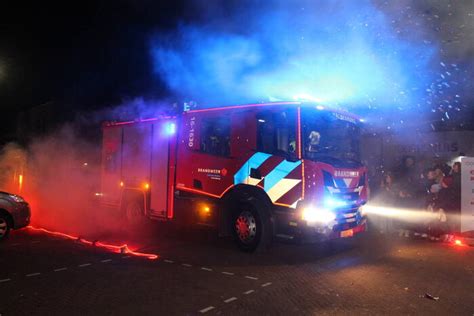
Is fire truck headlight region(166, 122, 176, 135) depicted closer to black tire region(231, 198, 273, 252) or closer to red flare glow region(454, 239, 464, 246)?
black tire region(231, 198, 273, 252)

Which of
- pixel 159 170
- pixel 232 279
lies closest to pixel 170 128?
pixel 159 170

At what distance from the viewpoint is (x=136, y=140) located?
991 cm

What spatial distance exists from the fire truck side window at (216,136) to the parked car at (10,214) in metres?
4.22

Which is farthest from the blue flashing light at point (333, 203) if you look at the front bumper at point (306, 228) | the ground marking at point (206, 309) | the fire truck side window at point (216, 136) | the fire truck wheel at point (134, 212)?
the fire truck wheel at point (134, 212)

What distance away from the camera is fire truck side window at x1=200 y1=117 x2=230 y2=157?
25.0 ft

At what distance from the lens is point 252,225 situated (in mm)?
7160

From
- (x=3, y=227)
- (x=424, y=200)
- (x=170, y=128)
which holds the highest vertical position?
(x=170, y=128)

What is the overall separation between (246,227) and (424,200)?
489 cm

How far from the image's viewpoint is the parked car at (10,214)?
8.12 m

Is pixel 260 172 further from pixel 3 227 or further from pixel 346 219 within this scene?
pixel 3 227

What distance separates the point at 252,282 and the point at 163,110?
5.35 metres

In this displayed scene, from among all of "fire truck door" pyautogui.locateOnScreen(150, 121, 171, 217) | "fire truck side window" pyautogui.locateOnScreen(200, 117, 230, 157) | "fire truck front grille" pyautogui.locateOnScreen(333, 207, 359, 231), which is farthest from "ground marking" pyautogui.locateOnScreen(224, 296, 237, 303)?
"fire truck door" pyautogui.locateOnScreen(150, 121, 171, 217)

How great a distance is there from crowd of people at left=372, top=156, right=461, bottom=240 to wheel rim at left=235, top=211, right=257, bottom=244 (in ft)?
13.9

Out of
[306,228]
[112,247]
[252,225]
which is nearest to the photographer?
[306,228]
